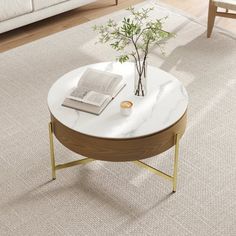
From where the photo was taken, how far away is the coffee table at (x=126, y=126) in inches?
→ 114

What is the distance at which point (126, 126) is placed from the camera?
2947 millimetres

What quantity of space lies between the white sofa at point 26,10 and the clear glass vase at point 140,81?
183cm

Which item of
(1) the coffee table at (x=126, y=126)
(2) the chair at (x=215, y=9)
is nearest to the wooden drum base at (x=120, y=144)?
(1) the coffee table at (x=126, y=126)

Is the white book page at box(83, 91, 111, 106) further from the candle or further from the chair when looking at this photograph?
A: the chair

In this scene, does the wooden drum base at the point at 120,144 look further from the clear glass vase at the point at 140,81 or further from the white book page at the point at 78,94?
the clear glass vase at the point at 140,81

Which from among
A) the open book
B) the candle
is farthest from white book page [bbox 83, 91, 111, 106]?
the candle

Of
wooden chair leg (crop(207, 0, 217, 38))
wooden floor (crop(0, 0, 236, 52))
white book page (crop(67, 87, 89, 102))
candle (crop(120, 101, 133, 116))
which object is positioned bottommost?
wooden floor (crop(0, 0, 236, 52))

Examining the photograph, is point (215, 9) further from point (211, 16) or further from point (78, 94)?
point (78, 94)

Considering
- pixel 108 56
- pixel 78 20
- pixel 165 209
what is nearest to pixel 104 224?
A: pixel 165 209

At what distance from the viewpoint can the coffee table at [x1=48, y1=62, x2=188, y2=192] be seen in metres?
2.89

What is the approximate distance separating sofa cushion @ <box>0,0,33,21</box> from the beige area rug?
0.39 meters

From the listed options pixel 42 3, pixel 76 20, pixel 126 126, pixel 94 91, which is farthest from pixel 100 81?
pixel 76 20

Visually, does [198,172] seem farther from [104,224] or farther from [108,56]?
[108,56]

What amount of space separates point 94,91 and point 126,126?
0.34 metres
